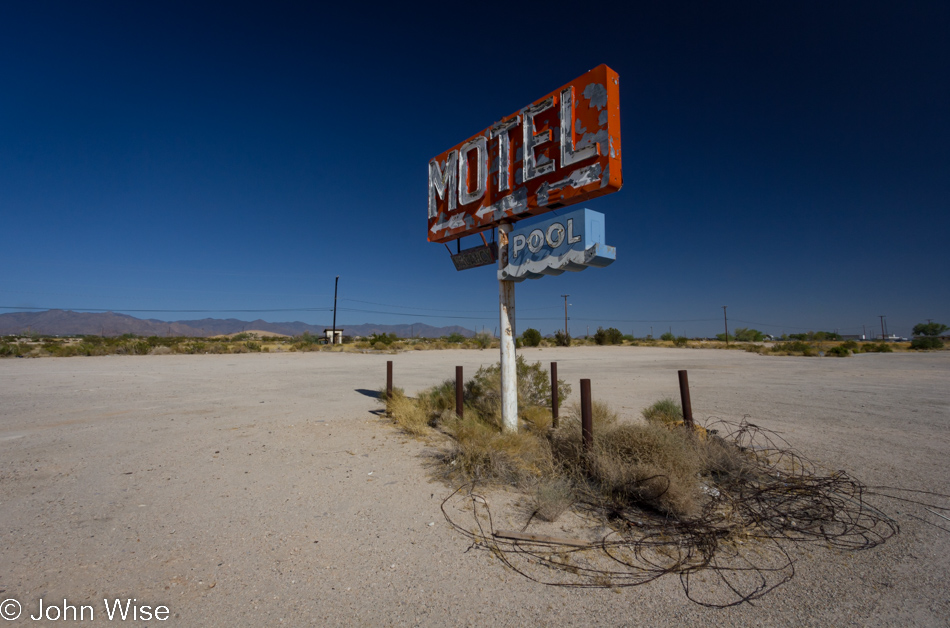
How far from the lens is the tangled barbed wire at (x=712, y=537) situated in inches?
125

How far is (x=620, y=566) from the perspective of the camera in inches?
131

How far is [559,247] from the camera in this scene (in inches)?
251

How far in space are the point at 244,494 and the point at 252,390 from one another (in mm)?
9299

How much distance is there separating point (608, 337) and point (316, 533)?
195ft

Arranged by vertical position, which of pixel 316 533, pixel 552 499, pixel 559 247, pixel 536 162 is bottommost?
pixel 316 533

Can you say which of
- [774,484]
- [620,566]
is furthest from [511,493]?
[774,484]

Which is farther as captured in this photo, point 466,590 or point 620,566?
point 620,566

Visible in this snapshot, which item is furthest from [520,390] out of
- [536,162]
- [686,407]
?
[536,162]

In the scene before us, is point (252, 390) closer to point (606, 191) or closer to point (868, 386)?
point (606, 191)

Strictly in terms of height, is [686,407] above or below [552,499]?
above

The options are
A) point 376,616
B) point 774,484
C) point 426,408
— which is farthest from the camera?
point 426,408

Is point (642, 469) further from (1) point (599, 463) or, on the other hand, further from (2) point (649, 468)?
(1) point (599, 463)

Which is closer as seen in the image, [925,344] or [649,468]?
[649,468]

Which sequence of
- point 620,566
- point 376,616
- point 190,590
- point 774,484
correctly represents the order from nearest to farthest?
point 376,616, point 190,590, point 620,566, point 774,484
